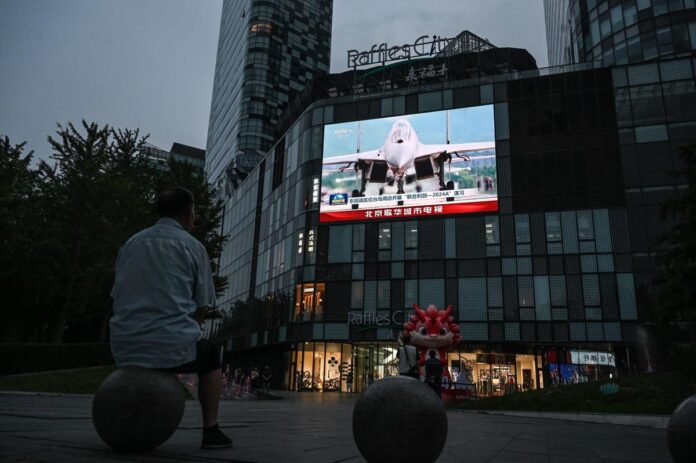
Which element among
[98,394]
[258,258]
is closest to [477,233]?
[258,258]

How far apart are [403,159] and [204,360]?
33723 millimetres

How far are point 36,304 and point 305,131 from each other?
74.1 ft

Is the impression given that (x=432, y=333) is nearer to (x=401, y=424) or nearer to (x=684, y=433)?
(x=684, y=433)

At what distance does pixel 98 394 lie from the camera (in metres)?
3.44

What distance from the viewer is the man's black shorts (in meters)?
3.69

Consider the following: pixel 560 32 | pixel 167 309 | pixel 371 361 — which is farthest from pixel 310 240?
pixel 560 32

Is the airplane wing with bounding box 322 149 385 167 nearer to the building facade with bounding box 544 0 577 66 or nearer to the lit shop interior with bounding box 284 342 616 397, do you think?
the lit shop interior with bounding box 284 342 616 397

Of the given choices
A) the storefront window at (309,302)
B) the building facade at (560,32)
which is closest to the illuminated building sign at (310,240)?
the storefront window at (309,302)

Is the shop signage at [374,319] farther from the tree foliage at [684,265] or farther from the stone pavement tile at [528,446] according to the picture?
the stone pavement tile at [528,446]

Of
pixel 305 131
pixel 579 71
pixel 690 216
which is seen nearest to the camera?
pixel 690 216

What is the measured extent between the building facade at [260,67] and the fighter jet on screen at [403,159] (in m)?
46.2

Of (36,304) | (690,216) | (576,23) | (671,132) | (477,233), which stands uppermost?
(576,23)

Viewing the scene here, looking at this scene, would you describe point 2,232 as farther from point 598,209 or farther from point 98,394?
point 598,209

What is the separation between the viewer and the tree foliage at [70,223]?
76.0 feet
